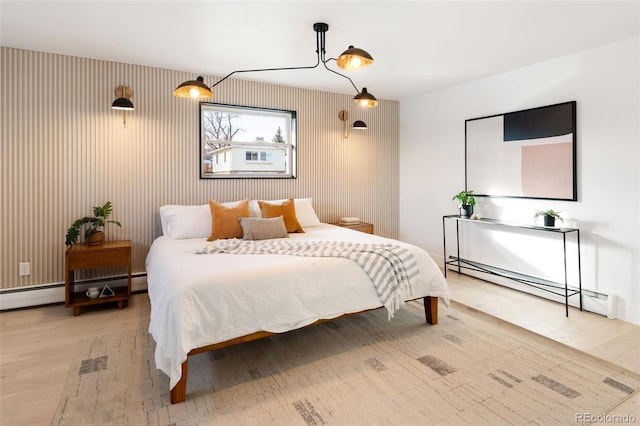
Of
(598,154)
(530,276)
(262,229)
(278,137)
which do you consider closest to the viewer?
(598,154)

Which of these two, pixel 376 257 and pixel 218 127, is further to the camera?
pixel 218 127

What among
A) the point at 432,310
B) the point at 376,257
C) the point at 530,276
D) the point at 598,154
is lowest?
the point at 432,310

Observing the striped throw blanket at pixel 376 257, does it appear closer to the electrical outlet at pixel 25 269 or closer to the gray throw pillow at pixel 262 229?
the gray throw pillow at pixel 262 229

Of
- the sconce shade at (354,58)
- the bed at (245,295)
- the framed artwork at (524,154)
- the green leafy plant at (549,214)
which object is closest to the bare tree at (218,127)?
the bed at (245,295)

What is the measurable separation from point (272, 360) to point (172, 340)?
744 mm

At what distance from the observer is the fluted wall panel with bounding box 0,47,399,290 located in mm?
3301

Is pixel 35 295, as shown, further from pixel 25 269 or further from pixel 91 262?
pixel 91 262

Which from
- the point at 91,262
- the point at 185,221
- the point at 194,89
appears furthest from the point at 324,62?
the point at 91,262

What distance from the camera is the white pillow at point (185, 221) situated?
354cm

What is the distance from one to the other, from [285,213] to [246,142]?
117 cm

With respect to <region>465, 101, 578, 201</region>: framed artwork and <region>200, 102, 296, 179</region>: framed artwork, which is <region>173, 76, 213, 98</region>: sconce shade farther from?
<region>465, 101, 578, 201</region>: framed artwork

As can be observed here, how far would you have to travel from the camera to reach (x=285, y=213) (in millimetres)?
3883

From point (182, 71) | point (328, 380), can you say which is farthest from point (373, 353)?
point (182, 71)

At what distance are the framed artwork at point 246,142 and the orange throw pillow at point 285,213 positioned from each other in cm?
71
